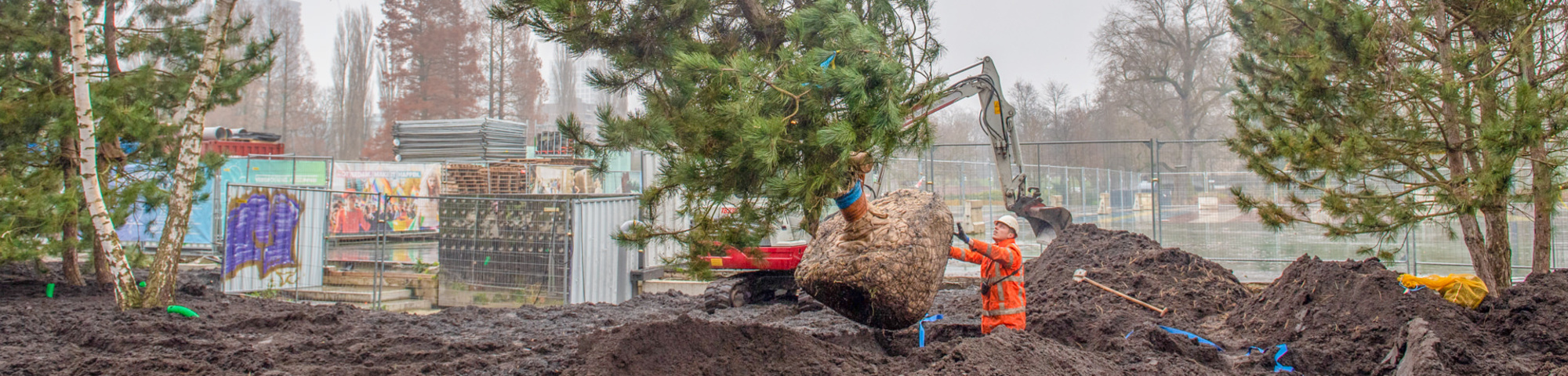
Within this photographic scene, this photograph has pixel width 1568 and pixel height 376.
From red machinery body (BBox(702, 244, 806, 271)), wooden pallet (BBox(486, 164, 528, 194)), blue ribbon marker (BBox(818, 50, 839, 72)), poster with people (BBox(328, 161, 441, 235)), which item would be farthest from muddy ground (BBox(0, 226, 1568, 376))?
wooden pallet (BBox(486, 164, 528, 194))

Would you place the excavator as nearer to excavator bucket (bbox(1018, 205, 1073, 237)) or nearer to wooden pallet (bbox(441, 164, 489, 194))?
excavator bucket (bbox(1018, 205, 1073, 237))

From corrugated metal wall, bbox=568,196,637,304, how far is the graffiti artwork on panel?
3665mm

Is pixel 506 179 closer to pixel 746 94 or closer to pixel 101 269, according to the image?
pixel 101 269

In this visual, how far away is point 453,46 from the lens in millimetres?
35656

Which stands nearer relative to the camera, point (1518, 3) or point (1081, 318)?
point (1518, 3)

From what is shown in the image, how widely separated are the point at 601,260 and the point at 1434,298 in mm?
8089

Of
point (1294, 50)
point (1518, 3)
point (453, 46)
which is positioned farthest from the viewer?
point (453, 46)

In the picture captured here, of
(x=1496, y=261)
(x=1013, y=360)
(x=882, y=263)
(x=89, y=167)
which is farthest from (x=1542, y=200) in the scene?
(x=89, y=167)

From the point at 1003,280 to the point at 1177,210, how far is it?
7693mm

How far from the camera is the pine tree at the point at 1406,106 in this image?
20.8 feet

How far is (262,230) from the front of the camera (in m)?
10.6

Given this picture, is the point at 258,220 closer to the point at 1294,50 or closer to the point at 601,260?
the point at 601,260

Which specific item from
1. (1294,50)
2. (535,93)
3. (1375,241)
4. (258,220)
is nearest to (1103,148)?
(1375,241)

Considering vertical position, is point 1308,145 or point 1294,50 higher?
point 1294,50
